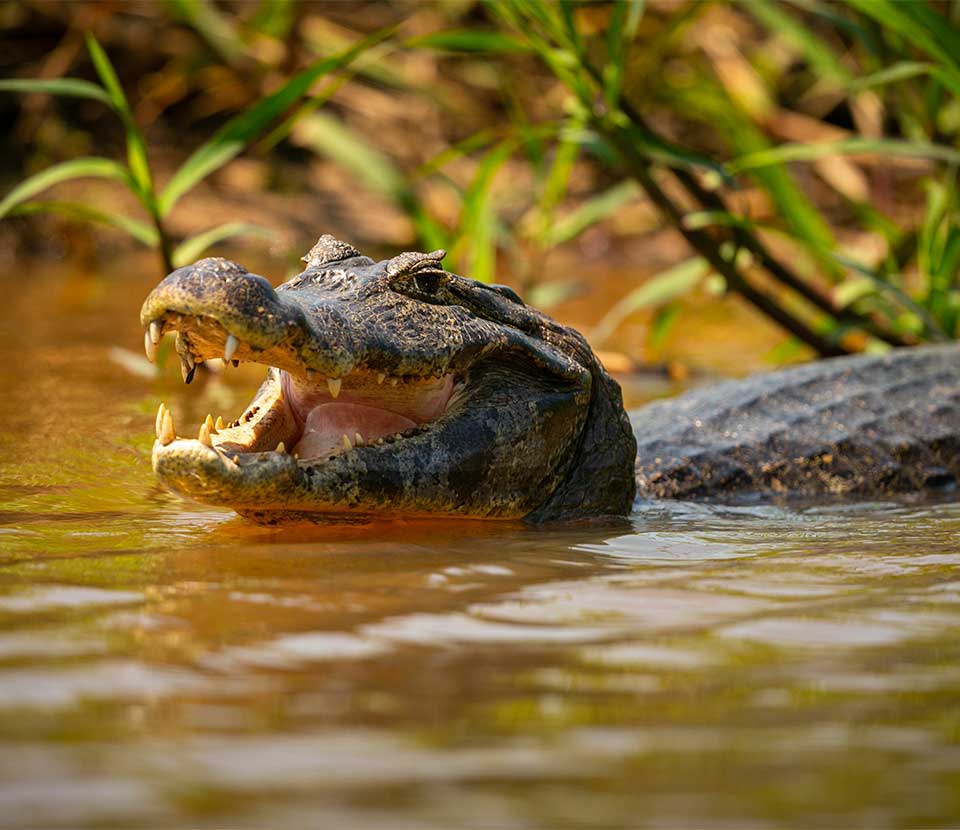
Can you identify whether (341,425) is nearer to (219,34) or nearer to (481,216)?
(481,216)

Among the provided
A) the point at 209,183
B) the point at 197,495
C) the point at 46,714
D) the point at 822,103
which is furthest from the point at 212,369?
the point at 822,103

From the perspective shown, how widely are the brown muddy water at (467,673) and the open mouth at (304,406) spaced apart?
0.20 m

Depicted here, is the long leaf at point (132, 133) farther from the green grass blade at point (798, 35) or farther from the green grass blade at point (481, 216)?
the green grass blade at point (798, 35)

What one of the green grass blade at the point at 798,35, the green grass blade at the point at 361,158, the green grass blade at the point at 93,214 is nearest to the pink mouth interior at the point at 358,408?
the green grass blade at the point at 93,214

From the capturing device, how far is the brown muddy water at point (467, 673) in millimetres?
1575

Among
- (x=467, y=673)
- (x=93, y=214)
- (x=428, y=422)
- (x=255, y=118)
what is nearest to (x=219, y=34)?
(x=93, y=214)

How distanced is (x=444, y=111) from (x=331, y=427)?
8249 mm

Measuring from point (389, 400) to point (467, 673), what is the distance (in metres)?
1.28

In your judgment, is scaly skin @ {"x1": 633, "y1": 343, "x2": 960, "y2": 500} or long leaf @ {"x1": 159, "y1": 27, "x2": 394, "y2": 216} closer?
scaly skin @ {"x1": 633, "y1": 343, "x2": 960, "y2": 500}

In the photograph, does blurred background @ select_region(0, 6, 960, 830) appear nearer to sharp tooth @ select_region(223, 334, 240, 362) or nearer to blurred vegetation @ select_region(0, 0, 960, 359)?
blurred vegetation @ select_region(0, 0, 960, 359)

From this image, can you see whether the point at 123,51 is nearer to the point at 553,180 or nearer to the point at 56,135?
the point at 56,135

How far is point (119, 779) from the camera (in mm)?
1587

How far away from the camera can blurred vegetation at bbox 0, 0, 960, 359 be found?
574cm

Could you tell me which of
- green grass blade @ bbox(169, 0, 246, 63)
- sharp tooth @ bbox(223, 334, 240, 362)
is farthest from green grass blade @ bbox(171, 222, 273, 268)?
green grass blade @ bbox(169, 0, 246, 63)
